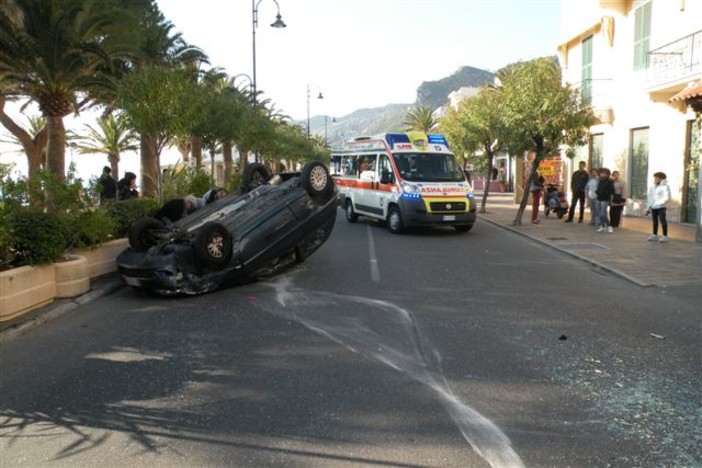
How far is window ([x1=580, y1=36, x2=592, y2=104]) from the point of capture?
23728 mm

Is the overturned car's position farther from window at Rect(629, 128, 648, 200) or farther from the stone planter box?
window at Rect(629, 128, 648, 200)

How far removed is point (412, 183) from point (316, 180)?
6.12 m

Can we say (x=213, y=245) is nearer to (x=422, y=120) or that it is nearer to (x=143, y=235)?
(x=143, y=235)

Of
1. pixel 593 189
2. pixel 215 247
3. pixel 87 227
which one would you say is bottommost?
pixel 215 247

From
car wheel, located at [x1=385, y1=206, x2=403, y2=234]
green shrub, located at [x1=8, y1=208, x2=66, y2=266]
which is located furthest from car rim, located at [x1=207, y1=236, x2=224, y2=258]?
car wheel, located at [x1=385, y1=206, x2=403, y2=234]

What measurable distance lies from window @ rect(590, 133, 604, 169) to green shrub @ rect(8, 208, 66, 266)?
2073cm

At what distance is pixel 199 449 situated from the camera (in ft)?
12.2

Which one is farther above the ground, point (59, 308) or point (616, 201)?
point (616, 201)

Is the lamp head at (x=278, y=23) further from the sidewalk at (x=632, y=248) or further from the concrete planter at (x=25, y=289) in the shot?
the concrete planter at (x=25, y=289)

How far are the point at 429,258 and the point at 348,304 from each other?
14.2 feet

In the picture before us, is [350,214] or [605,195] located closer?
[605,195]

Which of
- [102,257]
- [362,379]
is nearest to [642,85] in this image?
[102,257]

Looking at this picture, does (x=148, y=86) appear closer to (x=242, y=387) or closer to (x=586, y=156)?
(x=242, y=387)

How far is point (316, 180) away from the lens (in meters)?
10.1
